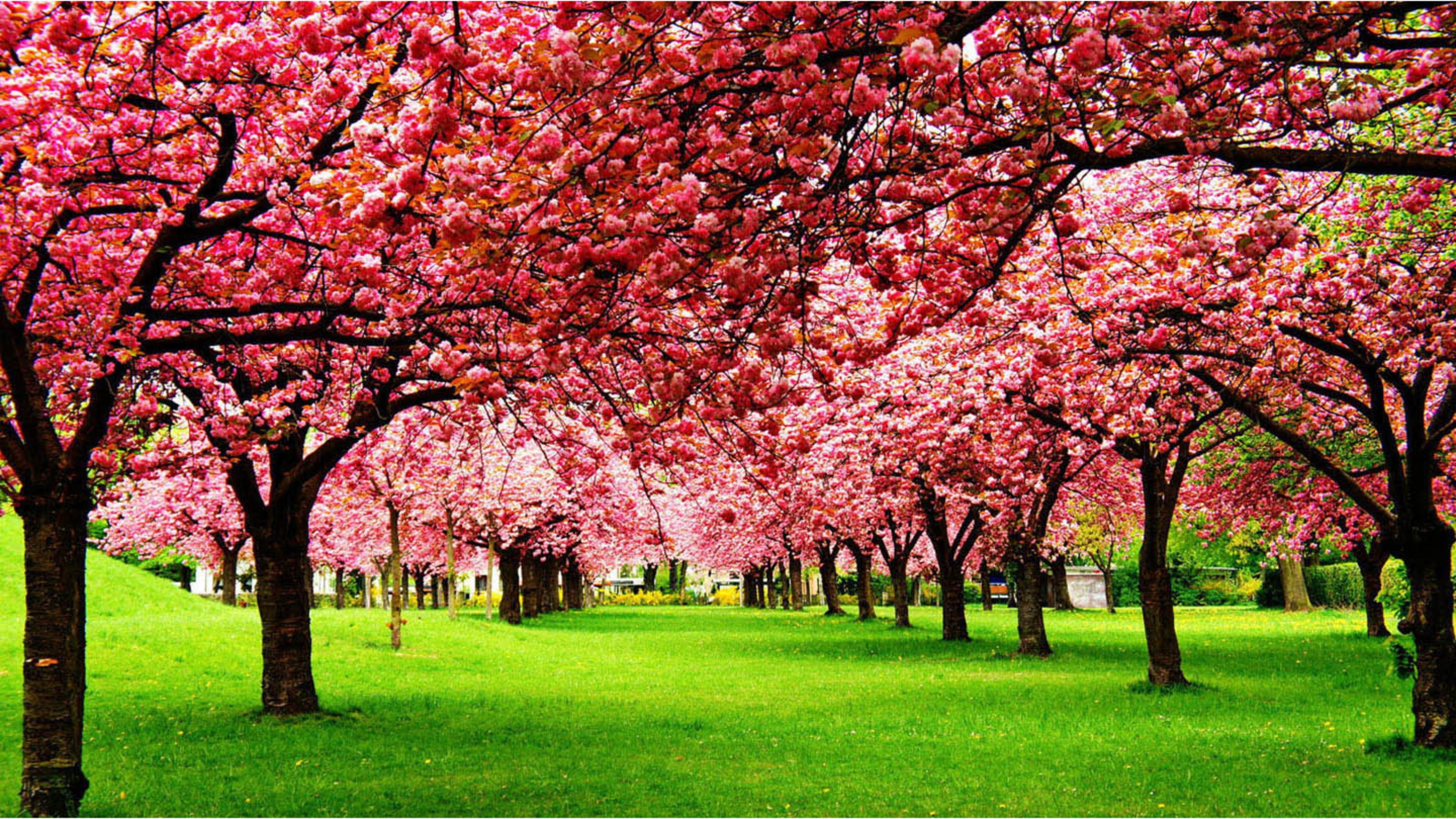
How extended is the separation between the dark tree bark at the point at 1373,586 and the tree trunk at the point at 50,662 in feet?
96.2

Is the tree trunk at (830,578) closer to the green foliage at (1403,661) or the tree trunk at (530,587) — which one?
the tree trunk at (530,587)

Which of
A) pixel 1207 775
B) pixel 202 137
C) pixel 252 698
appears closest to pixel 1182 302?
pixel 1207 775

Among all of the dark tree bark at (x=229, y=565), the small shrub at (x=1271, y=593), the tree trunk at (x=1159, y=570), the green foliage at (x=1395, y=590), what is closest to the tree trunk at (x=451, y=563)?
the dark tree bark at (x=229, y=565)

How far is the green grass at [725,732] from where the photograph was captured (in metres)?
9.68

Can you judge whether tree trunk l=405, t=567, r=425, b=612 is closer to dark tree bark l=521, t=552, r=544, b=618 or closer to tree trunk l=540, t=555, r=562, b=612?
tree trunk l=540, t=555, r=562, b=612

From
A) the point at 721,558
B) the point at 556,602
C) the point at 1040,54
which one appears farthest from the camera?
the point at 721,558

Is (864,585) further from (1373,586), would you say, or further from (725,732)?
(725,732)

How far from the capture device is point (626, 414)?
36.5 ft

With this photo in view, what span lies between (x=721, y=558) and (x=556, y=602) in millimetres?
11701

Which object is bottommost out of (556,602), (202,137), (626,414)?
(556,602)

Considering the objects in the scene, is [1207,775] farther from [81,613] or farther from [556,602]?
[556,602]

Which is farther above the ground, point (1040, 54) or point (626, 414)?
point (1040, 54)

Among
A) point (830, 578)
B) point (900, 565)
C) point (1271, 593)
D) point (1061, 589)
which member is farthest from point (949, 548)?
point (1271, 593)

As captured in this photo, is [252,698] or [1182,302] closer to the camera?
[1182,302]
